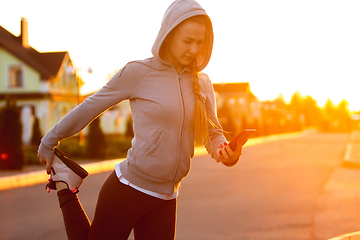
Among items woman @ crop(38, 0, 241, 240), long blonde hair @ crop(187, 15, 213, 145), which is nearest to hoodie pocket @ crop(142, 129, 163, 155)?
woman @ crop(38, 0, 241, 240)

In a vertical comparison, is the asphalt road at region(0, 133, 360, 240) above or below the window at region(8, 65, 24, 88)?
below

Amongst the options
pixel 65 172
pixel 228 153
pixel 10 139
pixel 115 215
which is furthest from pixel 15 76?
pixel 228 153

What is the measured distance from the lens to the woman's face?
2277 millimetres

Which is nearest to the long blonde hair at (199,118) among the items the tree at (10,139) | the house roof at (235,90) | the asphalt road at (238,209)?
the asphalt road at (238,209)

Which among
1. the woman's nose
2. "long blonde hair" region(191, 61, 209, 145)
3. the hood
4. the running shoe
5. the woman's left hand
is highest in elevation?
the hood

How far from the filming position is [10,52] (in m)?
31.3

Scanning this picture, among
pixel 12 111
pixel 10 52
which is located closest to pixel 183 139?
pixel 12 111

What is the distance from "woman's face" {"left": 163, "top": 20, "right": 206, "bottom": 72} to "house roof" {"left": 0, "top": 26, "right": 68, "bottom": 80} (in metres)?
30.6

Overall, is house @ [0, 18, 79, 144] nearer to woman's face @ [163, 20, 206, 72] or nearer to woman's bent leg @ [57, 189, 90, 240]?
woman's bent leg @ [57, 189, 90, 240]

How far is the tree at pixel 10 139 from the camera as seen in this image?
13.6 metres

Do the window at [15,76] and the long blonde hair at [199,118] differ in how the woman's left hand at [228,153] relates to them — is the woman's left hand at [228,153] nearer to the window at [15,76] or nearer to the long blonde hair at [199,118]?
the long blonde hair at [199,118]

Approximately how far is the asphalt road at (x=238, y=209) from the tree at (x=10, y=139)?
2981 mm

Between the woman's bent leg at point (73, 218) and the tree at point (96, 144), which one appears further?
the tree at point (96, 144)

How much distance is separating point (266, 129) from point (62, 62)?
30559 millimetres
